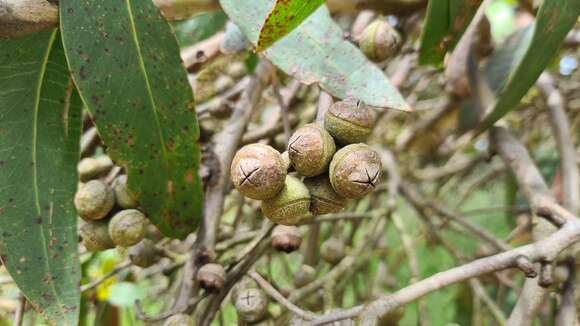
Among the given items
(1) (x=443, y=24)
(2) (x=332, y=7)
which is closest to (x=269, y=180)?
(1) (x=443, y=24)

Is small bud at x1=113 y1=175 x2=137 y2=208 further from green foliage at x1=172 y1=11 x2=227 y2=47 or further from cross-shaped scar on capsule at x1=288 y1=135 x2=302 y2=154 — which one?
green foliage at x1=172 y1=11 x2=227 y2=47

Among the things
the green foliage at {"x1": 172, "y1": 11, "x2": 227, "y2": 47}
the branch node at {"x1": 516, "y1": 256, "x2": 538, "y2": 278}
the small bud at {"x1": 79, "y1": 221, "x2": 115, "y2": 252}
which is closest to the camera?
the branch node at {"x1": 516, "y1": 256, "x2": 538, "y2": 278}

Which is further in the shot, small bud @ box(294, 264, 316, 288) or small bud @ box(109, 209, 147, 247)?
small bud @ box(294, 264, 316, 288)

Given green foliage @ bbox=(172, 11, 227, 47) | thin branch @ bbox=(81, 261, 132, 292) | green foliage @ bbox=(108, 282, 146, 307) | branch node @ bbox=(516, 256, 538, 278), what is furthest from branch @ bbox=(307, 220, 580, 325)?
green foliage @ bbox=(172, 11, 227, 47)

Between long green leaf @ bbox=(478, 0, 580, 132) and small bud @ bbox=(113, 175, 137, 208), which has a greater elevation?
long green leaf @ bbox=(478, 0, 580, 132)

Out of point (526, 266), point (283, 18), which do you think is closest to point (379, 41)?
point (283, 18)
